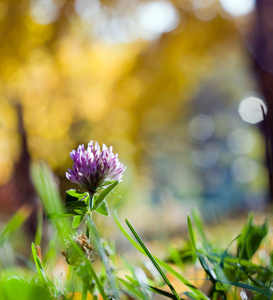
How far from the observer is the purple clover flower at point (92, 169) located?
26 centimetres

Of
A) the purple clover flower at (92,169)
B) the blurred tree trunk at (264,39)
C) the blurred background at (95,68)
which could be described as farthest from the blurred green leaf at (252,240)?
the blurred background at (95,68)

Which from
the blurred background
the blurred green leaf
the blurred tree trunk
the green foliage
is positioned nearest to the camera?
the green foliage

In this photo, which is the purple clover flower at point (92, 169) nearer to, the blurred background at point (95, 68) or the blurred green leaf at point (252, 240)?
the blurred green leaf at point (252, 240)

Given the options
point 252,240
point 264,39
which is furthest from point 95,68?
point 252,240

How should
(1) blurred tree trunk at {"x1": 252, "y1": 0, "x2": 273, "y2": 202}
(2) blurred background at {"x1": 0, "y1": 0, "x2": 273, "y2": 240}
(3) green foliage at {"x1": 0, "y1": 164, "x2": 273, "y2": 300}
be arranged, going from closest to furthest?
(3) green foliage at {"x1": 0, "y1": 164, "x2": 273, "y2": 300} → (1) blurred tree trunk at {"x1": 252, "y1": 0, "x2": 273, "y2": 202} → (2) blurred background at {"x1": 0, "y1": 0, "x2": 273, "y2": 240}

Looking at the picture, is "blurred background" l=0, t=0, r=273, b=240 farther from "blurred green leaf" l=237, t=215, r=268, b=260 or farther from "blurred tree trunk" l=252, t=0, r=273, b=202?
"blurred green leaf" l=237, t=215, r=268, b=260

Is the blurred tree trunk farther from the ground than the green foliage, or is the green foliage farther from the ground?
the blurred tree trunk

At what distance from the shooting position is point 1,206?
5094mm

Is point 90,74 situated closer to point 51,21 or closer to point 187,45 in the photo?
point 51,21

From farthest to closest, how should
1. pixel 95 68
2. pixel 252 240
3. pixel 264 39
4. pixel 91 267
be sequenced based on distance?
pixel 95 68
pixel 264 39
pixel 252 240
pixel 91 267

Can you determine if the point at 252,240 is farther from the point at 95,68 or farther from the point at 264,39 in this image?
the point at 95,68

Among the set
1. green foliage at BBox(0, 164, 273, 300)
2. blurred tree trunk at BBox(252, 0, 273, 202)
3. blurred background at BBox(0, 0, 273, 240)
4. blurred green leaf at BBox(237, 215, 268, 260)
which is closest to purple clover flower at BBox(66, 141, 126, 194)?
green foliage at BBox(0, 164, 273, 300)

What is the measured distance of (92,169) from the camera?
257 mm

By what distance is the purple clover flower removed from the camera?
0.26m
